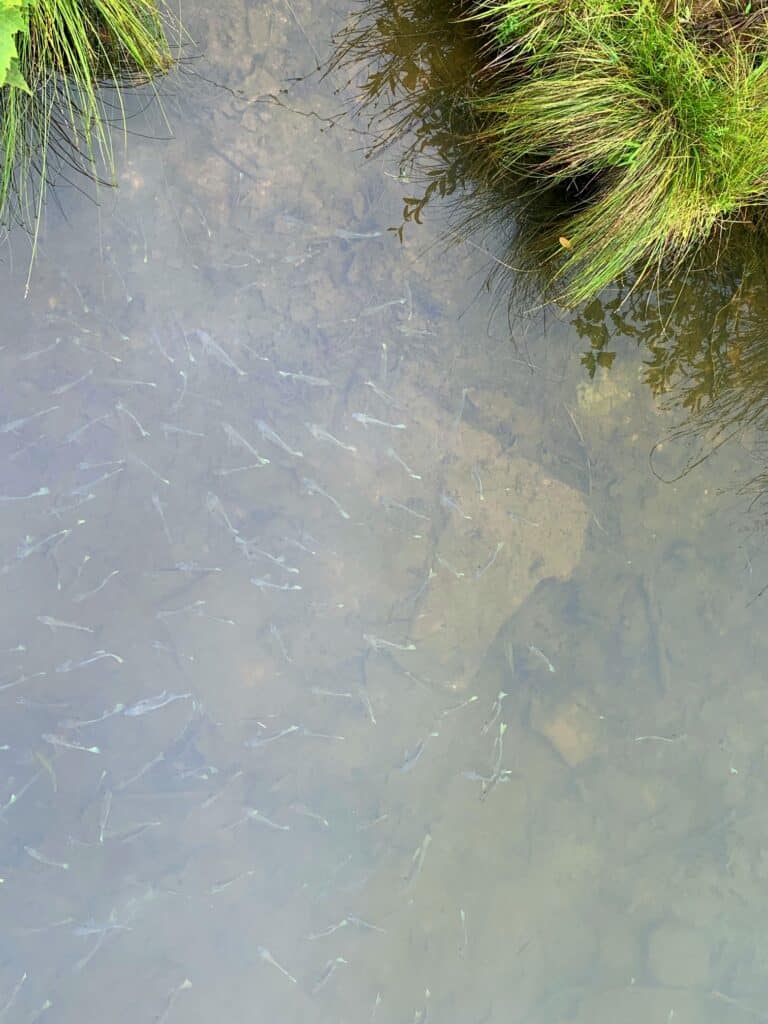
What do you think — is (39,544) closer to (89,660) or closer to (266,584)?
(89,660)

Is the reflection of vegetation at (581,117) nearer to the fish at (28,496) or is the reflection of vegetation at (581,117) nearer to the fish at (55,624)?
the fish at (28,496)

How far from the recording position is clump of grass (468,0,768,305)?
1.08 metres

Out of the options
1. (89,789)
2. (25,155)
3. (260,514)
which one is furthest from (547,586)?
(25,155)

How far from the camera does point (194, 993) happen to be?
1219mm

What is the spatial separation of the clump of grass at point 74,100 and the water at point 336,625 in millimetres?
61

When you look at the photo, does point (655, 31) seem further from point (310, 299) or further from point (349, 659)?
point (349, 659)

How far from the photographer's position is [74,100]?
1.17m

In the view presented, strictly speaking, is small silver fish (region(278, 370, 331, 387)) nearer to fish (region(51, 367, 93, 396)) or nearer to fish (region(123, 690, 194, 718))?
fish (region(51, 367, 93, 396))

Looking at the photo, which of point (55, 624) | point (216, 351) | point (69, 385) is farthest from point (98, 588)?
point (216, 351)

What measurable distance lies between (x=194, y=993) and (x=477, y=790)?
0.60 m

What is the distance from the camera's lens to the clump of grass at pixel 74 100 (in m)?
1.12

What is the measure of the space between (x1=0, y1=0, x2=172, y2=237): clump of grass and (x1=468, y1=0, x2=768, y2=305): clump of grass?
21.6 inches

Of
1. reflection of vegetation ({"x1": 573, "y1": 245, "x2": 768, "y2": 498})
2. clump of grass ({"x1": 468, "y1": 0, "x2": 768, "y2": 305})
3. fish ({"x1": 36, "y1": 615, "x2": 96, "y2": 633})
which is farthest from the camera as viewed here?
reflection of vegetation ({"x1": 573, "y1": 245, "x2": 768, "y2": 498})

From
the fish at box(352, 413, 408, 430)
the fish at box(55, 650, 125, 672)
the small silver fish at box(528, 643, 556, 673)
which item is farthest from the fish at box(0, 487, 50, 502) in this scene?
the small silver fish at box(528, 643, 556, 673)
